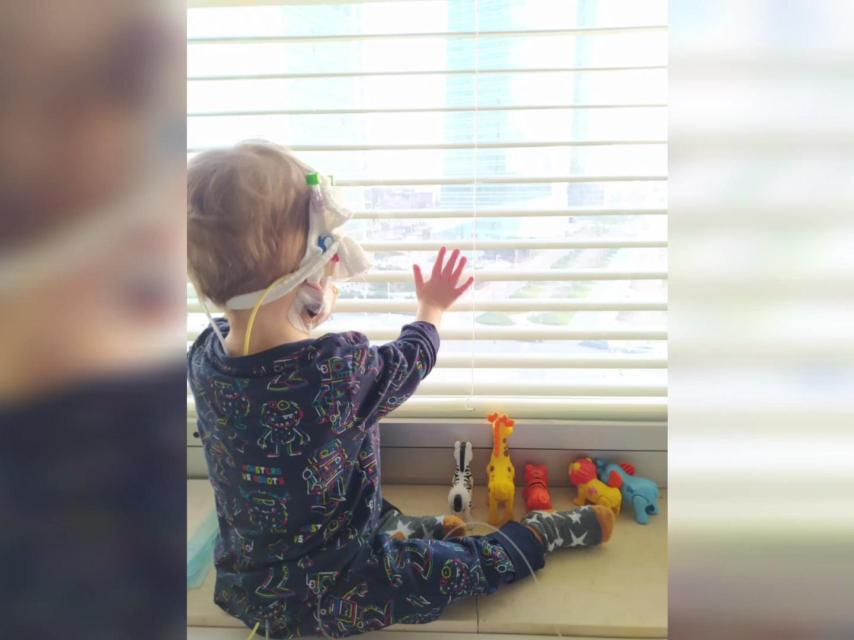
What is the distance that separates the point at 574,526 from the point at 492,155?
634mm

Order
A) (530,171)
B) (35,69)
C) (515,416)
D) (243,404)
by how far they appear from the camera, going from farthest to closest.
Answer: (515,416) → (530,171) → (243,404) → (35,69)

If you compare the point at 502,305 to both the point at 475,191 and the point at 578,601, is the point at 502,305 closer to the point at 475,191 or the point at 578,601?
the point at 475,191

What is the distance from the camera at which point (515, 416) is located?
3.83ft

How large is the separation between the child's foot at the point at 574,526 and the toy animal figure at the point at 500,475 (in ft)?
0.19

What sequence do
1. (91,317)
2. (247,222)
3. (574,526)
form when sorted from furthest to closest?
(574,526)
(247,222)
(91,317)

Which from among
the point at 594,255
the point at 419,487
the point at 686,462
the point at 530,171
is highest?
the point at 530,171

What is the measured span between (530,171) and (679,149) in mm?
928

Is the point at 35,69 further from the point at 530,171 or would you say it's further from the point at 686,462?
the point at 530,171

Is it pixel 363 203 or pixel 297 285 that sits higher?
pixel 363 203

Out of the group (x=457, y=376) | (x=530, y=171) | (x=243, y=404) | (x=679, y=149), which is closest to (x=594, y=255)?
(x=530, y=171)

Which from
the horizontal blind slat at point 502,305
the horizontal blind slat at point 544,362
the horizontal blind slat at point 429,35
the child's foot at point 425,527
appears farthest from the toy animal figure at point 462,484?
the horizontal blind slat at point 429,35

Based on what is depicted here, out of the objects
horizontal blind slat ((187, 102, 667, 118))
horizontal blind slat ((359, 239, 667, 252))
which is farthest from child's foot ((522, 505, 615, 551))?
horizontal blind slat ((187, 102, 667, 118))

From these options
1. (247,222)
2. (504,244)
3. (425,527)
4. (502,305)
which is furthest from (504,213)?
(425,527)

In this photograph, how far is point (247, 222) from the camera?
848mm
